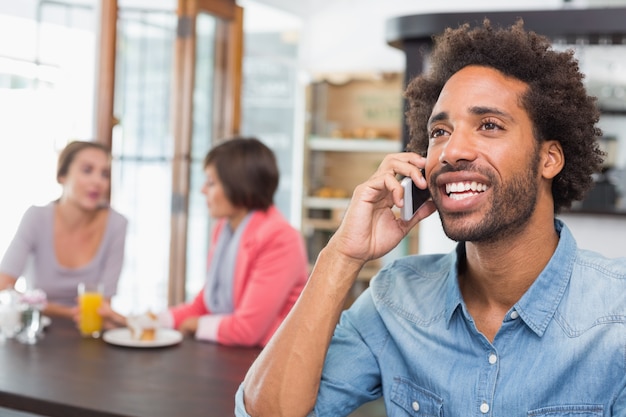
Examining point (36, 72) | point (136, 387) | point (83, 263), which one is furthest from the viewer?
point (36, 72)

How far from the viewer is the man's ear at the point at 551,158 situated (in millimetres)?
1372

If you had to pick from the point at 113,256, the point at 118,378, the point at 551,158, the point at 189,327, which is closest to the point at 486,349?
the point at 551,158

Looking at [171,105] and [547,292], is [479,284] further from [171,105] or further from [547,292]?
[171,105]

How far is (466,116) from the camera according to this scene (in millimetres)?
1324

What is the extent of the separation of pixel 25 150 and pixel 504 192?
10.5ft

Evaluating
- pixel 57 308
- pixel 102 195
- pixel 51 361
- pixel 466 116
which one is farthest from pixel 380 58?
pixel 466 116

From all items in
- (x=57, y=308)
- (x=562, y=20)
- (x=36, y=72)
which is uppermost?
(x=562, y=20)

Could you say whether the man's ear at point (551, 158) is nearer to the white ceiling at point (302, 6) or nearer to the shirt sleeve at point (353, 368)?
the shirt sleeve at point (353, 368)

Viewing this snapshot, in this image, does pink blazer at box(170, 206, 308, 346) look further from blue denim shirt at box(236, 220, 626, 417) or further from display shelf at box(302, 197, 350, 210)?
display shelf at box(302, 197, 350, 210)

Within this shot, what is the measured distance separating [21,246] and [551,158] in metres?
2.23

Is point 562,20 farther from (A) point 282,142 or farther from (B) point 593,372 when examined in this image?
(A) point 282,142

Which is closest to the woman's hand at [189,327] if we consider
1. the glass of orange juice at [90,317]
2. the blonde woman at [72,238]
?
the glass of orange juice at [90,317]

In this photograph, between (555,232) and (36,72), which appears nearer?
(555,232)

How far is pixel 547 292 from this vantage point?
50.6 inches
